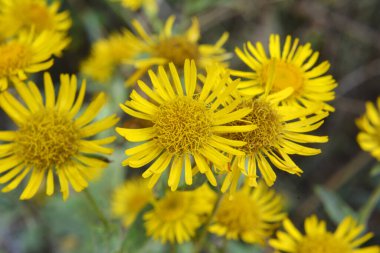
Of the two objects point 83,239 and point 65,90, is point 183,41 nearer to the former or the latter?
point 65,90

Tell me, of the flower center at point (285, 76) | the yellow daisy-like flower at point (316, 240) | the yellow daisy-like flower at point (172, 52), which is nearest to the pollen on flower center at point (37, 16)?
the yellow daisy-like flower at point (172, 52)

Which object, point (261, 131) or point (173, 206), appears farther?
point (173, 206)

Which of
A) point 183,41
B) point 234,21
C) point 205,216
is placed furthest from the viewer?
point 234,21

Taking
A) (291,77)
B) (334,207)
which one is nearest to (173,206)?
(291,77)

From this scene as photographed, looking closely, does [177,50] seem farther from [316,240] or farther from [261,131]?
[316,240]

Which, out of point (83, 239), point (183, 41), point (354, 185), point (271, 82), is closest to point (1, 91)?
point (183, 41)
